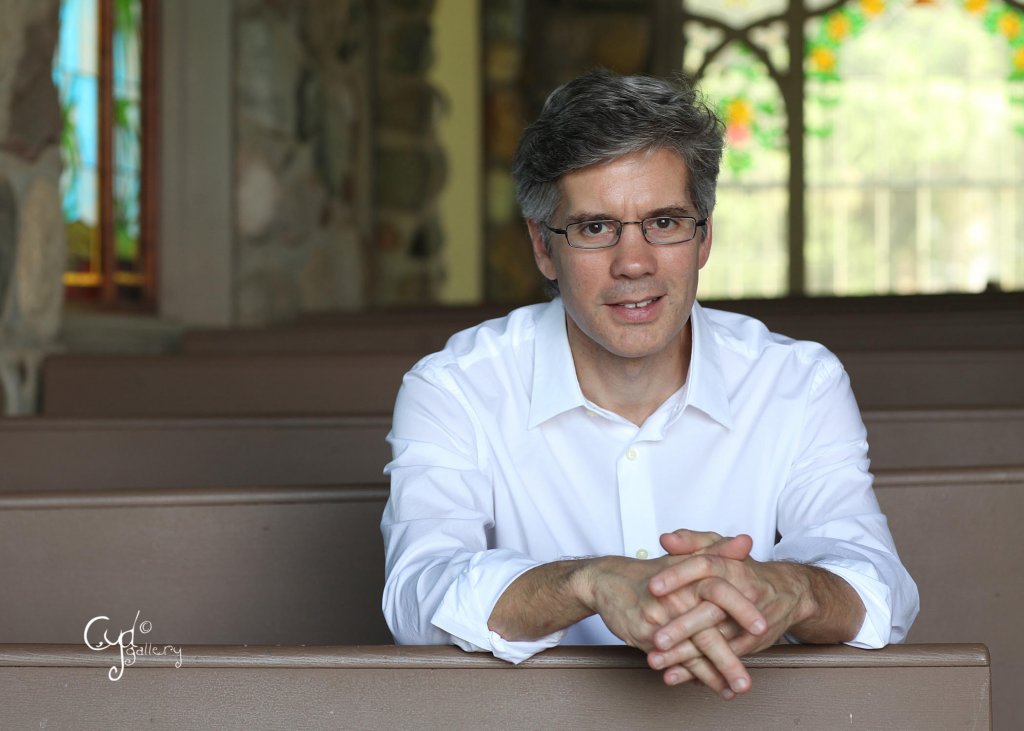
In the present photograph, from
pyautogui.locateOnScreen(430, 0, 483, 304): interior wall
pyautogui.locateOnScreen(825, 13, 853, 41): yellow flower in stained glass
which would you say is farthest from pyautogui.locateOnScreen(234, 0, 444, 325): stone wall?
pyautogui.locateOnScreen(825, 13, 853, 41): yellow flower in stained glass

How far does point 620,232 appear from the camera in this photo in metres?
1.63

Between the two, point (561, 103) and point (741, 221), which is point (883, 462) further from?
point (741, 221)

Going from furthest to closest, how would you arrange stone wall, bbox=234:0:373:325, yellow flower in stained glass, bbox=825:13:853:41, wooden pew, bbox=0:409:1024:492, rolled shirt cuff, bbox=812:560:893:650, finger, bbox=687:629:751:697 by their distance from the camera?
yellow flower in stained glass, bbox=825:13:853:41 < stone wall, bbox=234:0:373:325 < wooden pew, bbox=0:409:1024:492 < rolled shirt cuff, bbox=812:560:893:650 < finger, bbox=687:629:751:697

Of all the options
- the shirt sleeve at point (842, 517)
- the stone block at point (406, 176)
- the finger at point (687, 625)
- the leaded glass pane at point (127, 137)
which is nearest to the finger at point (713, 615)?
the finger at point (687, 625)

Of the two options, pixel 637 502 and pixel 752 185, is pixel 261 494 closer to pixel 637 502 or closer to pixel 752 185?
pixel 637 502

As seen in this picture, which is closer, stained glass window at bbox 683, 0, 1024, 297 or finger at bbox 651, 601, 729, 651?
finger at bbox 651, 601, 729, 651

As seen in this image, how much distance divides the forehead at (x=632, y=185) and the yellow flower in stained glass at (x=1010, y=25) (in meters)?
6.88

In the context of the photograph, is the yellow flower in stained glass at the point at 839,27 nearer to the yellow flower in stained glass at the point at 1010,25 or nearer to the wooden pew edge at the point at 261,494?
the yellow flower in stained glass at the point at 1010,25

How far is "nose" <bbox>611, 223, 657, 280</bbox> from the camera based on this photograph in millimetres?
1604

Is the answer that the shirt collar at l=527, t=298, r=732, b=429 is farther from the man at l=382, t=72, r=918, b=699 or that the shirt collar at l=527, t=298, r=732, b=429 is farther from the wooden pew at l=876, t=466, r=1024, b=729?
the wooden pew at l=876, t=466, r=1024, b=729

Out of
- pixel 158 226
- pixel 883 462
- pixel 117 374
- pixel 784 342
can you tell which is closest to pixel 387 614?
pixel 784 342

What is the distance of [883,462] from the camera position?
2.11 meters

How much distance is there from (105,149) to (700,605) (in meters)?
2.83

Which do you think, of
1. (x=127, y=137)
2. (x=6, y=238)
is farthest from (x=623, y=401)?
(x=127, y=137)
